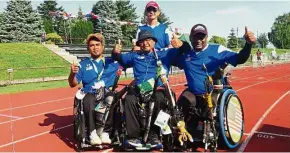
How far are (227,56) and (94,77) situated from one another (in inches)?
77.8

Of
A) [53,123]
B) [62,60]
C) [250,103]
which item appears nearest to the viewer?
[53,123]

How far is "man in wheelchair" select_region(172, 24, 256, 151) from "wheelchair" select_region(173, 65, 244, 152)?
10 cm

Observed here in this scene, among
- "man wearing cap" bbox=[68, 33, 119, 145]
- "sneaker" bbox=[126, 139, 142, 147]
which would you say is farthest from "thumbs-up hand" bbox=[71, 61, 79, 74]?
"sneaker" bbox=[126, 139, 142, 147]

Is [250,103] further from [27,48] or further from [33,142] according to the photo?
[27,48]

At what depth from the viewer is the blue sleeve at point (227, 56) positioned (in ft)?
14.4

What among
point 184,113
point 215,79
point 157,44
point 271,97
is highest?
point 157,44

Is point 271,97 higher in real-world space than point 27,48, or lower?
lower

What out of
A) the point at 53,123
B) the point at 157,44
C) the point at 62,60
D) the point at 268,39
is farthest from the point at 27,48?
the point at 268,39

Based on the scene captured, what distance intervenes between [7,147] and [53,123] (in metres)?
1.79

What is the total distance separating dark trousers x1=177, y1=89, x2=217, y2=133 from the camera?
4.32 meters

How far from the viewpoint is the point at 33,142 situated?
17.5 feet

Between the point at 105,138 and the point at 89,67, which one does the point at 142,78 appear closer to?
the point at 89,67

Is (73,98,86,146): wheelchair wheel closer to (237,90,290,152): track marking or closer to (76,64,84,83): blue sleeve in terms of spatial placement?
(76,64,84,83): blue sleeve

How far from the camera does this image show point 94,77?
4.91 m
